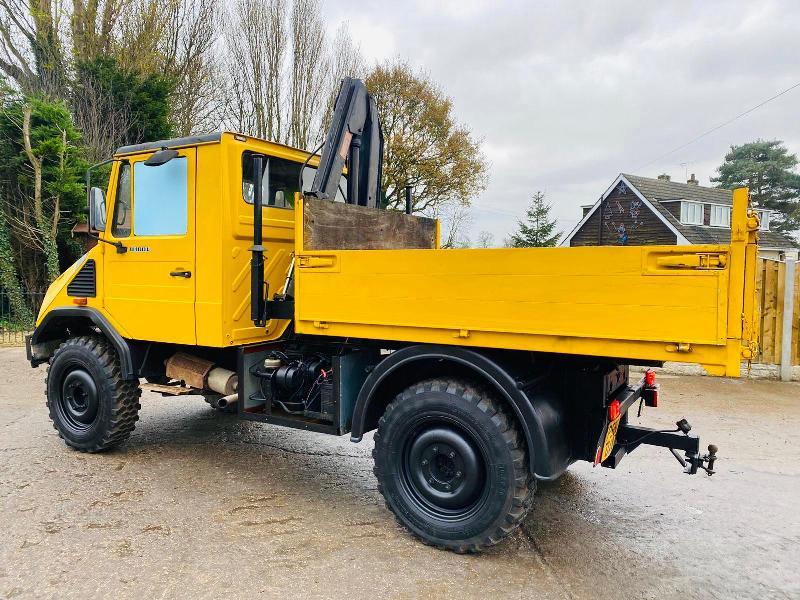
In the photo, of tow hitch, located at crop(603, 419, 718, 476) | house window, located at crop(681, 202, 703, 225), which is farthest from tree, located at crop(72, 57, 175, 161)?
house window, located at crop(681, 202, 703, 225)

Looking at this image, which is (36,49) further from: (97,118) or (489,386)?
(489,386)

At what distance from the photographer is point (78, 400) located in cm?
529

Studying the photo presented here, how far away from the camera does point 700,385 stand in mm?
8750

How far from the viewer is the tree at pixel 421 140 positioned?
75.8ft

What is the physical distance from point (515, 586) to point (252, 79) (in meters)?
21.0

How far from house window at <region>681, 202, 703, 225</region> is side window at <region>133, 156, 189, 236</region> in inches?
1116

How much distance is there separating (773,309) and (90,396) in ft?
30.5

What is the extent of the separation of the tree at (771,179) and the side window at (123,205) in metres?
41.9

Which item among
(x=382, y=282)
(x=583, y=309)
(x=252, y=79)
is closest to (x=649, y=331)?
(x=583, y=309)

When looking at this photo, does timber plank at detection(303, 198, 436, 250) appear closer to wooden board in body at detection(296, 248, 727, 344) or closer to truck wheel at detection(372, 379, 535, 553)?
wooden board in body at detection(296, 248, 727, 344)

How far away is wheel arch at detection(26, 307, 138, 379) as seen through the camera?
489 centimetres

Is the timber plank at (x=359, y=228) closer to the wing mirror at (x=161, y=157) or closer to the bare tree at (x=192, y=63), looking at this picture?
the wing mirror at (x=161, y=157)

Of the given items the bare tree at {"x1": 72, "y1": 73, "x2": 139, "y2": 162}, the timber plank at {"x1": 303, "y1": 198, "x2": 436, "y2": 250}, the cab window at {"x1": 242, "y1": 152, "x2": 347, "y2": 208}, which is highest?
the bare tree at {"x1": 72, "y1": 73, "x2": 139, "y2": 162}

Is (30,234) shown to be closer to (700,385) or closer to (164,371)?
(164,371)
